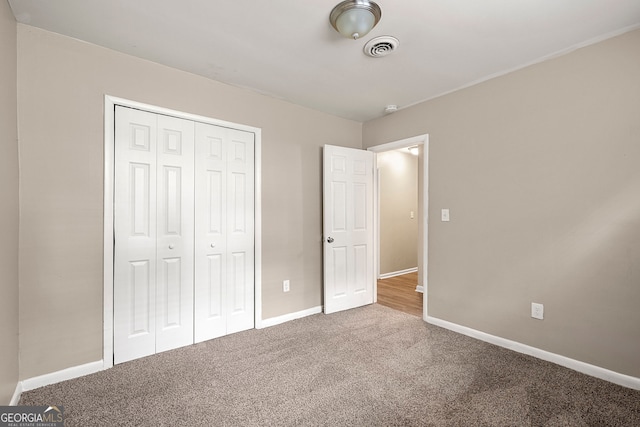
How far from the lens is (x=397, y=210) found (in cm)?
588

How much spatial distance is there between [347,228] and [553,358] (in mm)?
2218

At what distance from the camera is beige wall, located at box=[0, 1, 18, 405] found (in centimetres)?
164

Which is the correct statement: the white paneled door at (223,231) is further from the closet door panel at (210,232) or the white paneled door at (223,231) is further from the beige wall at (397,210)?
the beige wall at (397,210)

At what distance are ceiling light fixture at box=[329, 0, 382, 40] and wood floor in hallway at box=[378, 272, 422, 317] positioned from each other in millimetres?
2993

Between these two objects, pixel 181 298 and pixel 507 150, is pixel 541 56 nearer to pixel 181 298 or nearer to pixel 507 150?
pixel 507 150

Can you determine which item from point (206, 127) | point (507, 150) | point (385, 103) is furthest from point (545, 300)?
point (206, 127)

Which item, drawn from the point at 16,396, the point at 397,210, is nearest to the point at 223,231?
the point at 16,396

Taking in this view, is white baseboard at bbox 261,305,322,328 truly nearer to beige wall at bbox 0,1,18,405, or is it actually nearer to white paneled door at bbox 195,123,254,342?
white paneled door at bbox 195,123,254,342

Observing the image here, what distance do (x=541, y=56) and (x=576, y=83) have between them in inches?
13.3

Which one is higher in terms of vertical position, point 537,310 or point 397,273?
point 537,310

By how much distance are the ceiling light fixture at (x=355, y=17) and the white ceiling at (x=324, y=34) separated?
5 cm

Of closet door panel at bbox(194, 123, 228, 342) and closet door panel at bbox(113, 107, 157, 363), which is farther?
closet door panel at bbox(194, 123, 228, 342)

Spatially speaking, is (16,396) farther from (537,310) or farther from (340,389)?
(537,310)

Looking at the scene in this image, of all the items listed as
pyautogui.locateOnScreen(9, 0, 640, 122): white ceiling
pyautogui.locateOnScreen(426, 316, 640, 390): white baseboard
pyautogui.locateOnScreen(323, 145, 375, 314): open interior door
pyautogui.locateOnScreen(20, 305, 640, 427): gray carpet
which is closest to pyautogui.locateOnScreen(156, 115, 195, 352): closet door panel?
pyautogui.locateOnScreen(20, 305, 640, 427): gray carpet
